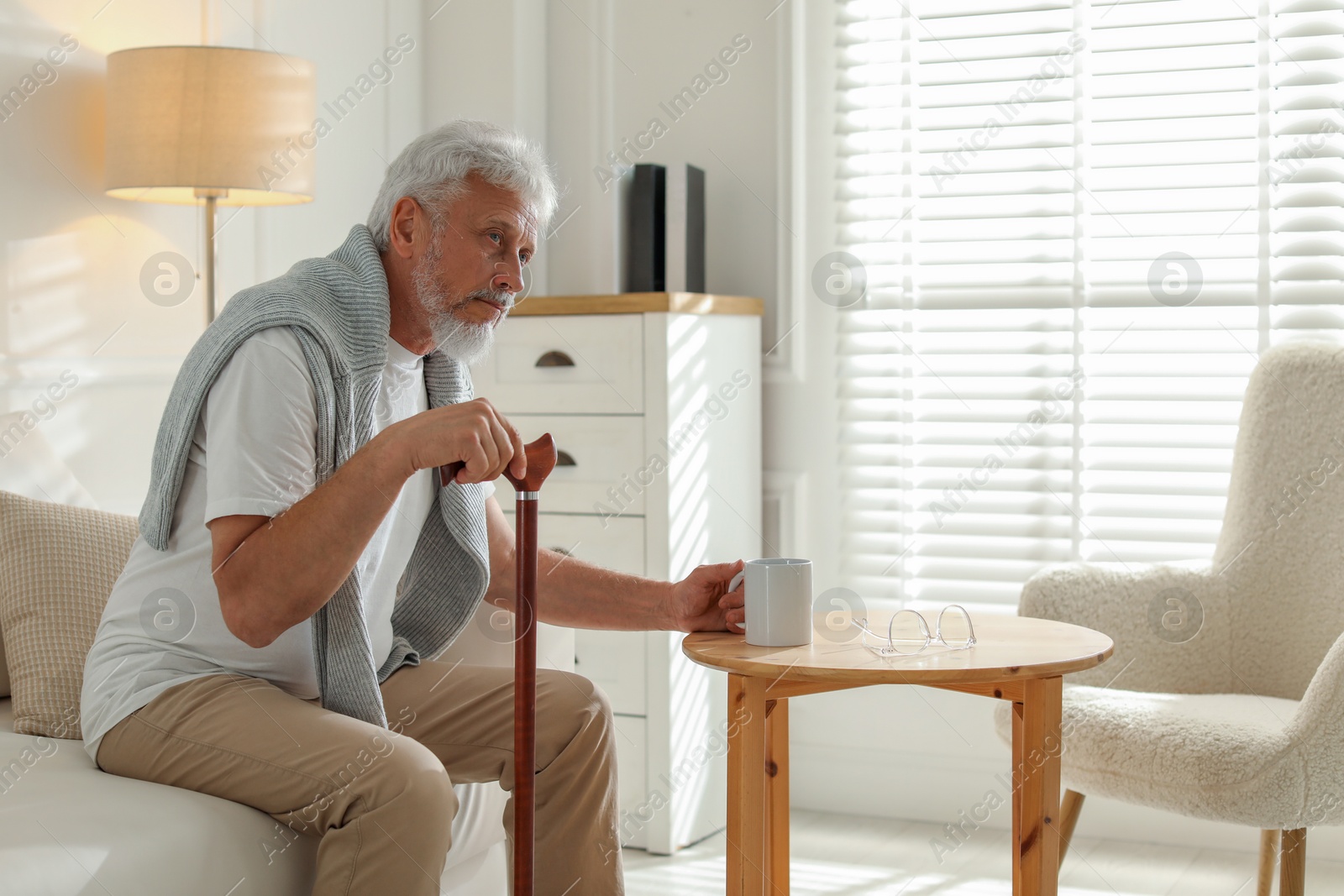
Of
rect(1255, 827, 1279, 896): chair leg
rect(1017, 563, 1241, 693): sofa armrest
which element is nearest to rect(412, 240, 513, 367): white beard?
rect(1017, 563, 1241, 693): sofa armrest

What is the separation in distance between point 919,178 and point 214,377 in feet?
6.33

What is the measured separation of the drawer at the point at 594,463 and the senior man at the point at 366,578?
2.59 feet

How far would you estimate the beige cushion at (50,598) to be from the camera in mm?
1637

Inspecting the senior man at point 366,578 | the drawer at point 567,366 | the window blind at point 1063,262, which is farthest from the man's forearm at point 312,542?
the window blind at point 1063,262

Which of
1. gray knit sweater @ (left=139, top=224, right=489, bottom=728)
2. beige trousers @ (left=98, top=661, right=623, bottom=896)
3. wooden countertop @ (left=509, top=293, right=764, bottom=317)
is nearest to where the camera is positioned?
beige trousers @ (left=98, top=661, right=623, bottom=896)

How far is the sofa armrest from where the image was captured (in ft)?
7.17

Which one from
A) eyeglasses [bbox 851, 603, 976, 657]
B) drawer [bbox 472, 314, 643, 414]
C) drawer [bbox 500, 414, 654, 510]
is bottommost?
eyeglasses [bbox 851, 603, 976, 657]

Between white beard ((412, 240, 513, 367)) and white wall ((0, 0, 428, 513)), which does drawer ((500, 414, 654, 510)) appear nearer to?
white wall ((0, 0, 428, 513))

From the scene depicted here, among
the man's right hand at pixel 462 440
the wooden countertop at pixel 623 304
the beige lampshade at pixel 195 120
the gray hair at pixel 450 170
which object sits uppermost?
the beige lampshade at pixel 195 120

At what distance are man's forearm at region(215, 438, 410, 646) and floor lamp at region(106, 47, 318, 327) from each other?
105 centimetres

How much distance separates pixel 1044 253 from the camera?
112 inches

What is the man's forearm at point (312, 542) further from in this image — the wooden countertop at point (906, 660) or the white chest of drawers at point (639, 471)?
the white chest of drawers at point (639, 471)

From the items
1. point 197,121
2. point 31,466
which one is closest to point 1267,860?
point 31,466

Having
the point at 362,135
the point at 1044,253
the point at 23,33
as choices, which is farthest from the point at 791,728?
the point at 23,33
